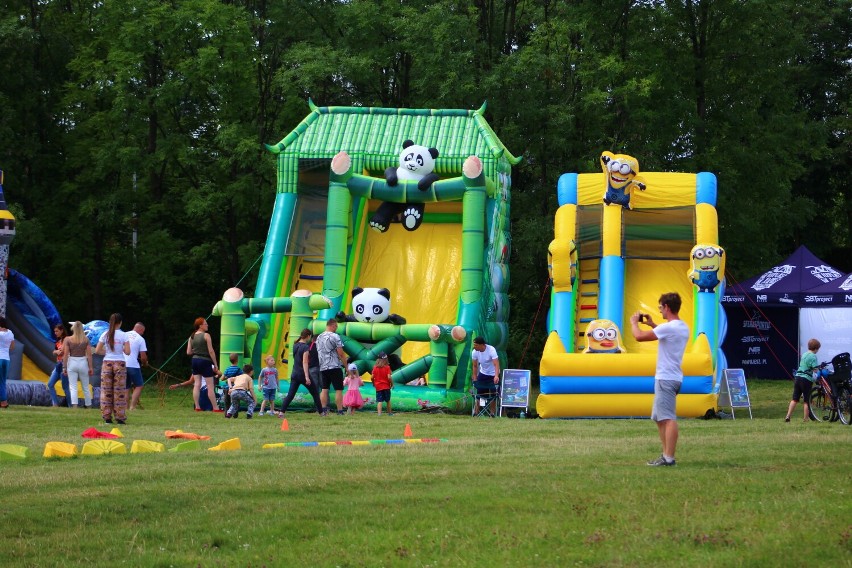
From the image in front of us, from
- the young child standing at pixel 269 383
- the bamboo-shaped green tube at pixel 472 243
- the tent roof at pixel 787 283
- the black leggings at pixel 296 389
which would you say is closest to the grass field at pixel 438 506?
the black leggings at pixel 296 389

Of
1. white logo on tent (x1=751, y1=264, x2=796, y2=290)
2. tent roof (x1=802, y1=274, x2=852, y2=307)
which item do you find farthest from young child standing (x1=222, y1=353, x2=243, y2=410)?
tent roof (x1=802, y1=274, x2=852, y2=307)

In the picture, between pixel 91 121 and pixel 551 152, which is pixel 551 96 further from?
pixel 91 121

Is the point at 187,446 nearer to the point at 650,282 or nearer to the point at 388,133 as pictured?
the point at 650,282

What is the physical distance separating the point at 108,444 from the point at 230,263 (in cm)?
1977

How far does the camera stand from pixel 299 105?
30.2m

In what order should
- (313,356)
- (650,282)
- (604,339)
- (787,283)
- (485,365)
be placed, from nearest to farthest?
1. (313,356)
2. (485,365)
3. (604,339)
4. (650,282)
5. (787,283)

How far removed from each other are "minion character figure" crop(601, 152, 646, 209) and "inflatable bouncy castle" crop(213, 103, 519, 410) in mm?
1923

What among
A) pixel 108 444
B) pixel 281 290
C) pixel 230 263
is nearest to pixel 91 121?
pixel 230 263

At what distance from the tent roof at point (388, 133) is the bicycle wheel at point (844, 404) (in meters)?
8.02

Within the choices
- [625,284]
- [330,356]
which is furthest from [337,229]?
[625,284]

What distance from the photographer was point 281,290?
22.2m

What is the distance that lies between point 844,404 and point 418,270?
9154mm

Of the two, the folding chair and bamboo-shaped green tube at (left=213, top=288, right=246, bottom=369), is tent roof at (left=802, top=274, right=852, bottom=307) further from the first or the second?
bamboo-shaped green tube at (left=213, top=288, right=246, bottom=369)

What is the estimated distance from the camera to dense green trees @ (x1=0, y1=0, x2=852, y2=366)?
1122 inches
